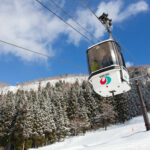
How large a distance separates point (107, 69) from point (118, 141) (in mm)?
3671

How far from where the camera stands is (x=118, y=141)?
21.4 ft

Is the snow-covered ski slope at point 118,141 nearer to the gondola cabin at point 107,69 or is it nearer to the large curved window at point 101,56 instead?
the gondola cabin at point 107,69

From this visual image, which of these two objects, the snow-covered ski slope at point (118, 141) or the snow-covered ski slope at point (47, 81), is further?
the snow-covered ski slope at point (47, 81)

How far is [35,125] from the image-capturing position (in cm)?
3098

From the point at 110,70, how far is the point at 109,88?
0.70 m

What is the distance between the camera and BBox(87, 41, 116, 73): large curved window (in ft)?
17.0

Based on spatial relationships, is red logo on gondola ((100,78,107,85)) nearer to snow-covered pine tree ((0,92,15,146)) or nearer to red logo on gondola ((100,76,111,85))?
red logo on gondola ((100,76,111,85))

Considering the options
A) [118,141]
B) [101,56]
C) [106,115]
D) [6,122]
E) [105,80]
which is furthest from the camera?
[106,115]

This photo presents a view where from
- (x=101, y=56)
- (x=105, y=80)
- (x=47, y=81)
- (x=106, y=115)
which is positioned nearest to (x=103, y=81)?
(x=105, y=80)

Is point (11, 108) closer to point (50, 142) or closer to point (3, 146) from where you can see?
point (3, 146)

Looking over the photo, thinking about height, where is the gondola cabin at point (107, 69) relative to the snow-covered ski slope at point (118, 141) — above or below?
above

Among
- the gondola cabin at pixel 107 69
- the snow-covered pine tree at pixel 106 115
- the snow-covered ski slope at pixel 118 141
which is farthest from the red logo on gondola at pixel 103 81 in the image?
the snow-covered pine tree at pixel 106 115

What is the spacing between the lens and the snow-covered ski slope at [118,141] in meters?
5.23

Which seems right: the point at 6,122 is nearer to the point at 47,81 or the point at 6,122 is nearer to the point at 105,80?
the point at 105,80
